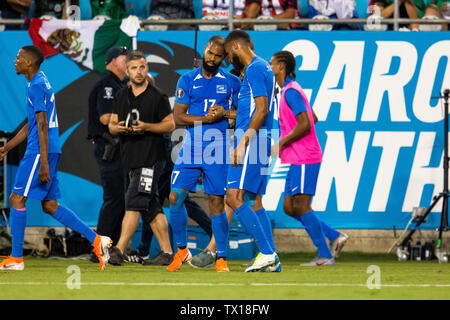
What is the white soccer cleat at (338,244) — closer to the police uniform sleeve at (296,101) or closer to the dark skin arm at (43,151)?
the police uniform sleeve at (296,101)

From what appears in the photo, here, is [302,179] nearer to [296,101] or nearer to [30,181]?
[296,101]

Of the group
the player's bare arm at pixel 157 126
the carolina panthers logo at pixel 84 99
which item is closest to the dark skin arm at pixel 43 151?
the player's bare arm at pixel 157 126

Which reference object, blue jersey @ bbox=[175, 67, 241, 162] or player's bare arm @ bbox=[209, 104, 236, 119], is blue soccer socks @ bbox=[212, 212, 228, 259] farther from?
player's bare arm @ bbox=[209, 104, 236, 119]

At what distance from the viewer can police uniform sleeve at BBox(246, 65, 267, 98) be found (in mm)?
7707

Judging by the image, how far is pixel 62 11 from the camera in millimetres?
11914

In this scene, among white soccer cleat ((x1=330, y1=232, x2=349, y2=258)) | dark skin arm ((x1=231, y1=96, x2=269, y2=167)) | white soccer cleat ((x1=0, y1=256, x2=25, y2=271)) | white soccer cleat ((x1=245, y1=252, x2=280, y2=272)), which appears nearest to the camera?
dark skin arm ((x1=231, y1=96, x2=269, y2=167))

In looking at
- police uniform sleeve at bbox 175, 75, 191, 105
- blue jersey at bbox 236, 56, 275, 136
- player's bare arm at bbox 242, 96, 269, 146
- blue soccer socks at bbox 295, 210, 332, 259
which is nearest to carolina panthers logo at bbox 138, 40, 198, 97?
police uniform sleeve at bbox 175, 75, 191, 105

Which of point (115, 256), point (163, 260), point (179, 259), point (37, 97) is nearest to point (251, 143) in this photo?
point (179, 259)

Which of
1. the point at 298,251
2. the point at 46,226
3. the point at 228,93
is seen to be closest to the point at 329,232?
the point at 298,251

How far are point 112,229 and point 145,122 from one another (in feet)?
6.84

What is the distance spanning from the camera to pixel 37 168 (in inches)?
333

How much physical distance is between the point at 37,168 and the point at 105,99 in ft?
5.82

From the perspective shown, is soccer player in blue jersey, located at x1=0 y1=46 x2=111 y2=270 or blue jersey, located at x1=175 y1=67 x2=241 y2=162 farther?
blue jersey, located at x1=175 y1=67 x2=241 y2=162
